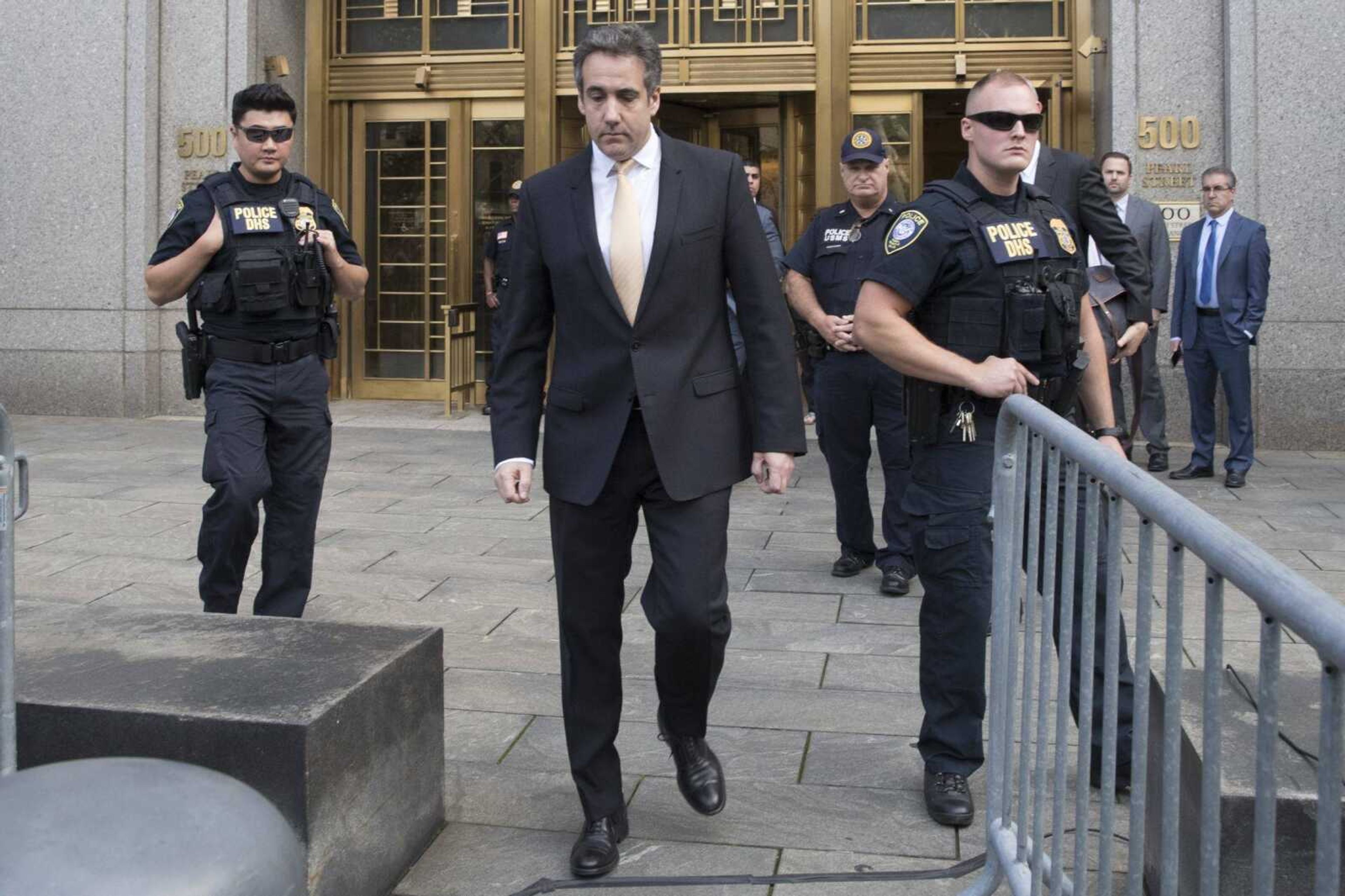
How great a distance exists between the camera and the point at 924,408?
12.2 ft

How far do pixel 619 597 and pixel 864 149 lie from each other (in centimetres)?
323

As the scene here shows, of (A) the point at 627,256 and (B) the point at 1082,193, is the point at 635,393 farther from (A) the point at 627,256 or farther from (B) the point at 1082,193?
(B) the point at 1082,193

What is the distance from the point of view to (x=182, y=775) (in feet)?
5.74

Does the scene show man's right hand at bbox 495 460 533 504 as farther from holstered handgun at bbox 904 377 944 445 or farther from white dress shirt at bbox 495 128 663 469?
holstered handgun at bbox 904 377 944 445

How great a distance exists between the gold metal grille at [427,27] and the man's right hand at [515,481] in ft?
32.1

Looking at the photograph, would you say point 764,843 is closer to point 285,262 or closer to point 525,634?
point 525,634

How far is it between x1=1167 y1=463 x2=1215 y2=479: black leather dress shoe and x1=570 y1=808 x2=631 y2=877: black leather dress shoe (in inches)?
265

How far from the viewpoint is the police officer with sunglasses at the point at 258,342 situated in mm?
5027

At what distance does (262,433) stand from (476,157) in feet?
27.0

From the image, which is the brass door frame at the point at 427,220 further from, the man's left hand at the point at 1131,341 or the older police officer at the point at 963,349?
the older police officer at the point at 963,349

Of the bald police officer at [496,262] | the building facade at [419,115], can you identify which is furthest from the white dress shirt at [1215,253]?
the bald police officer at [496,262]

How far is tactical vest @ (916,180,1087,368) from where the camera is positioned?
368 centimetres

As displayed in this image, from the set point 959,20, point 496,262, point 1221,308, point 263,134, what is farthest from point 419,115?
point 263,134

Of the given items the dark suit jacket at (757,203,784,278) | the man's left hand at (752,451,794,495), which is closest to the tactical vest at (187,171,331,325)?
the man's left hand at (752,451,794,495)
